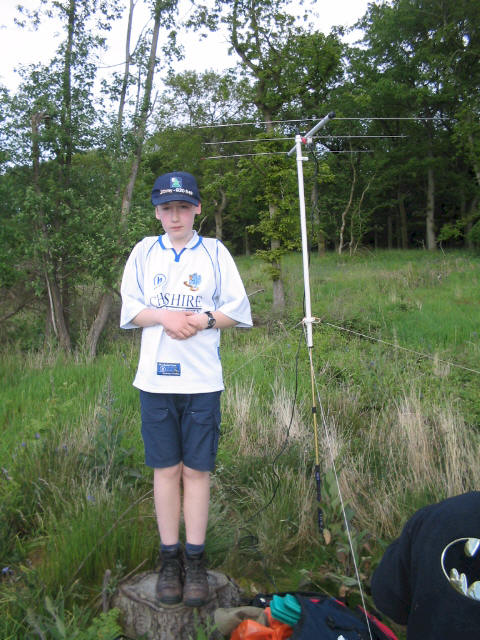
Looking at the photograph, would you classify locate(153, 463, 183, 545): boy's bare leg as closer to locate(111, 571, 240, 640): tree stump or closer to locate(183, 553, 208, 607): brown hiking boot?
locate(183, 553, 208, 607): brown hiking boot

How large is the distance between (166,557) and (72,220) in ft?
22.5

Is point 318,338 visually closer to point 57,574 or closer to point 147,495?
point 147,495

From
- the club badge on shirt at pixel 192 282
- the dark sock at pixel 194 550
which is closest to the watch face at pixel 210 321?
the club badge on shirt at pixel 192 282

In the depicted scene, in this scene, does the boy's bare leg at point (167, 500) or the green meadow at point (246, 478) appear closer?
the boy's bare leg at point (167, 500)

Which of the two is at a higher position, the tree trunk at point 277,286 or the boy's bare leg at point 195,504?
the tree trunk at point 277,286

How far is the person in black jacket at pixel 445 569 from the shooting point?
4.14 feet

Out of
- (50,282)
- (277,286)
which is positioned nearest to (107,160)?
(50,282)

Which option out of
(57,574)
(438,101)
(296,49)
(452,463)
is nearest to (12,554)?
(57,574)

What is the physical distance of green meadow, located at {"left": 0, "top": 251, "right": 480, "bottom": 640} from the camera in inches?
105

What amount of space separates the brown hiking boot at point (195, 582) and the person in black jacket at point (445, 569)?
1265 millimetres

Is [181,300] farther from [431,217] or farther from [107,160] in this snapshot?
[431,217]

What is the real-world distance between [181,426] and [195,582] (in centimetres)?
73

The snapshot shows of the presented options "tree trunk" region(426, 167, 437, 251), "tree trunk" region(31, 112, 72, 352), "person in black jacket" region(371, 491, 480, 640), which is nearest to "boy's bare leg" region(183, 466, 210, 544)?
"person in black jacket" region(371, 491, 480, 640)

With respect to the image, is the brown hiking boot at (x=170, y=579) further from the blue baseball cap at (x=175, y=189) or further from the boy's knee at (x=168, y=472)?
the blue baseball cap at (x=175, y=189)
